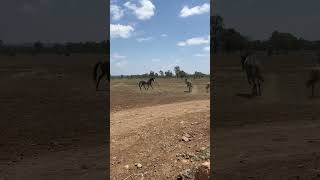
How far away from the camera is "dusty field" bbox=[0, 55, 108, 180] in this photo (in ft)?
19.8

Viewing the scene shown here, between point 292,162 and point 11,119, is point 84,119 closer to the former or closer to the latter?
point 11,119

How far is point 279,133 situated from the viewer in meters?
7.83

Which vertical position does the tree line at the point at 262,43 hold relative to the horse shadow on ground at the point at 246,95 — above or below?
above

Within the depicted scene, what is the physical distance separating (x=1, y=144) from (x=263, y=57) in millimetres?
11052

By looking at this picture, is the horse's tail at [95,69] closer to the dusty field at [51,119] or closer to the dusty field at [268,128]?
the dusty field at [51,119]

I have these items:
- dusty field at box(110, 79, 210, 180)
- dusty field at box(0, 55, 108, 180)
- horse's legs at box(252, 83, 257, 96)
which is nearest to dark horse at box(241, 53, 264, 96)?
horse's legs at box(252, 83, 257, 96)

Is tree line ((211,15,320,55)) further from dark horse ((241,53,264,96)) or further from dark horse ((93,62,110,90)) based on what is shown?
dark horse ((93,62,110,90))

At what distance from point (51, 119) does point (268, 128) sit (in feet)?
11.4

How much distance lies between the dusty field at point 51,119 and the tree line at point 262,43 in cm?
658

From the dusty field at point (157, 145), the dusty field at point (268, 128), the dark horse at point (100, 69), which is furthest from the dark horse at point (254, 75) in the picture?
the dark horse at point (100, 69)

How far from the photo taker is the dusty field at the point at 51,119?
604 centimetres

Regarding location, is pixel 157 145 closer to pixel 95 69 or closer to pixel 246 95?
pixel 95 69

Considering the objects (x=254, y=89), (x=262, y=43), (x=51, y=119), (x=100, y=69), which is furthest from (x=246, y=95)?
(x=262, y=43)

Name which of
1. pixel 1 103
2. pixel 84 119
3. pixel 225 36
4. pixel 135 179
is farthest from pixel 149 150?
pixel 225 36
